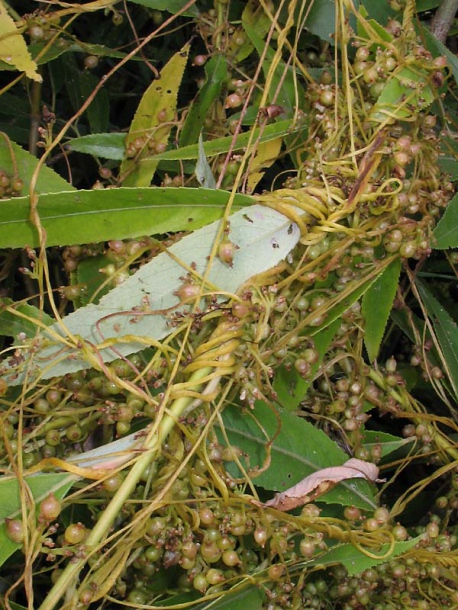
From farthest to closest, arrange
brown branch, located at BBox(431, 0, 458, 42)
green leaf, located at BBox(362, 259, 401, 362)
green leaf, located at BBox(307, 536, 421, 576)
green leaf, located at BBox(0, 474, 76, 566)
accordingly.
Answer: brown branch, located at BBox(431, 0, 458, 42) → green leaf, located at BBox(362, 259, 401, 362) → green leaf, located at BBox(307, 536, 421, 576) → green leaf, located at BBox(0, 474, 76, 566)

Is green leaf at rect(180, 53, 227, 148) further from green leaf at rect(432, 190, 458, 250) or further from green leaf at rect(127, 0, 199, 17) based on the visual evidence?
green leaf at rect(432, 190, 458, 250)

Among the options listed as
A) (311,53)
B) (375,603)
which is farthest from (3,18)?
(375,603)

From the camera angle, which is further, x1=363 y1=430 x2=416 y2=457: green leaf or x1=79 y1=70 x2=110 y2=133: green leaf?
x1=79 y1=70 x2=110 y2=133: green leaf

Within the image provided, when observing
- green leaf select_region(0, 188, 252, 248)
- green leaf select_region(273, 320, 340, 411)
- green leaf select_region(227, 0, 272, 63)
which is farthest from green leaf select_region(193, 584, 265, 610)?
green leaf select_region(227, 0, 272, 63)

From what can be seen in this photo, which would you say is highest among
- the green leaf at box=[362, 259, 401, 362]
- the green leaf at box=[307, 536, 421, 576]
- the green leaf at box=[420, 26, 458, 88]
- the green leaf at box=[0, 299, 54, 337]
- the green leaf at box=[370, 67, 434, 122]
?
the green leaf at box=[420, 26, 458, 88]

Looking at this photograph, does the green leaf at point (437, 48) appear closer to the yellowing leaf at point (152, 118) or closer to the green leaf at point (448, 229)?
the green leaf at point (448, 229)

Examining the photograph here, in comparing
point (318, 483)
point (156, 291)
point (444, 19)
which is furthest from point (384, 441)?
point (444, 19)

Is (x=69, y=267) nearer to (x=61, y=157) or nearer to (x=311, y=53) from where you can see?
(x=61, y=157)
